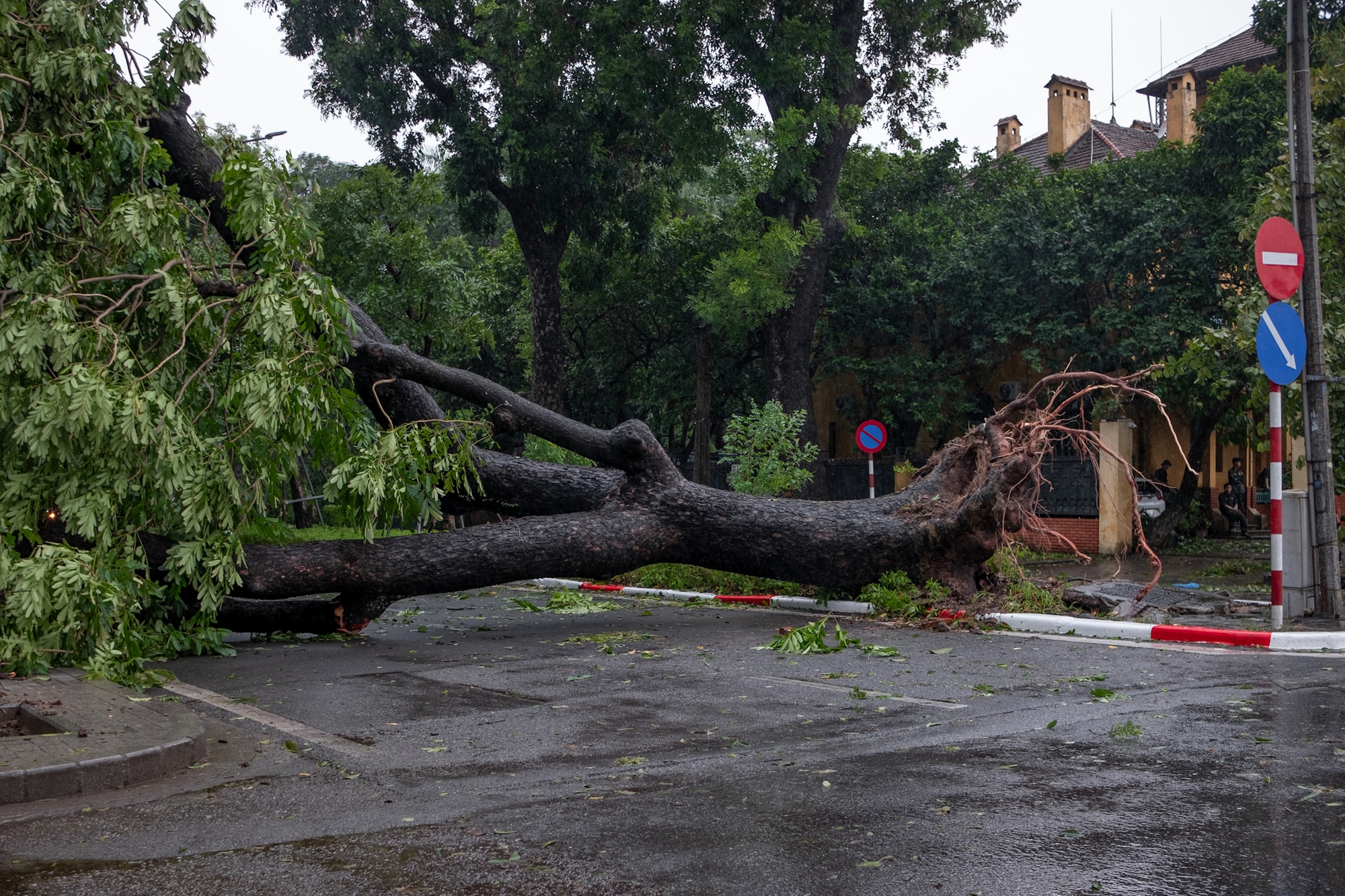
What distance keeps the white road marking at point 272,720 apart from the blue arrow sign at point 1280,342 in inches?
326

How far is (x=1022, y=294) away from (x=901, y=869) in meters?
22.6

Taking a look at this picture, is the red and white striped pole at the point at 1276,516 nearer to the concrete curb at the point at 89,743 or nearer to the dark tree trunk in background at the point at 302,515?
the concrete curb at the point at 89,743

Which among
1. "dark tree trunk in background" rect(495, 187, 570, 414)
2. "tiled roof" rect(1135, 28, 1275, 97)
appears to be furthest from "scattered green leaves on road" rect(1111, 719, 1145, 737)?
"tiled roof" rect(1135, 28, 1275, 97)

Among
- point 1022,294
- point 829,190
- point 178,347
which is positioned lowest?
point 178,347

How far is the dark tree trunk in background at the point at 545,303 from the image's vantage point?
24734 mm

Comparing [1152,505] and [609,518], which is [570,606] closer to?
[609,518]

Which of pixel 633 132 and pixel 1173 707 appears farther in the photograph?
pixel 633 132

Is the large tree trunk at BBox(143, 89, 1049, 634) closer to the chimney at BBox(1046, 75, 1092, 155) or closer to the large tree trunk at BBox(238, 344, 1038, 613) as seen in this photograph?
the large tree trunk at BBox(238, 344, 1038, 613)

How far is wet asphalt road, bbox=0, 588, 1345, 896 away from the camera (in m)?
4.06

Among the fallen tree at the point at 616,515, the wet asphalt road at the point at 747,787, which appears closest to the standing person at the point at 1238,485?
the fallen tree at the point at 616,515

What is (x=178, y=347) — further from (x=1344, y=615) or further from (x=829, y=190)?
(x=829, y=190)

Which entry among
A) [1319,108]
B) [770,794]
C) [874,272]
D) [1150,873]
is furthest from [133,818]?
[874,272]

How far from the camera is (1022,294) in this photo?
2508 centimetres

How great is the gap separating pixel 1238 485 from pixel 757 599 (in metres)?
15.8
